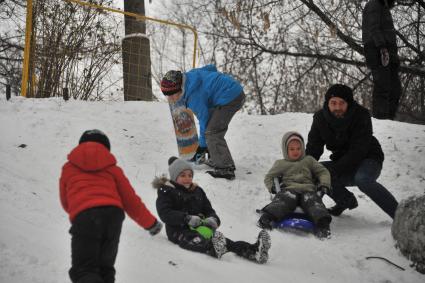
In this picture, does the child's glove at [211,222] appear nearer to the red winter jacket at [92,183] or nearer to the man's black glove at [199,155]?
the red winter jacket at [92,183]

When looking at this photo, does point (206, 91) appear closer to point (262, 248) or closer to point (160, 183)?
point (160, 183)

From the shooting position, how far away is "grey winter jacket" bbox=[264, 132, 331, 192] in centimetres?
471

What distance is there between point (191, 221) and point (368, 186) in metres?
1.84

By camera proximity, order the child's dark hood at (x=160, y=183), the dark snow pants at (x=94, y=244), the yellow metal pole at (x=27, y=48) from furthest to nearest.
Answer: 1. the yellow metal pole at (x=27, y=48)
2. the child's dark hood at (x=160, y=183)
3. the dark snow pants at (x=94, y=244)

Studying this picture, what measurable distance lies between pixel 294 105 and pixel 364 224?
9.30 meters

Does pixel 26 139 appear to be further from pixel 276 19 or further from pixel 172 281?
pixel 276 19

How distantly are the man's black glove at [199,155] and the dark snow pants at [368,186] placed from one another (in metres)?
1.72

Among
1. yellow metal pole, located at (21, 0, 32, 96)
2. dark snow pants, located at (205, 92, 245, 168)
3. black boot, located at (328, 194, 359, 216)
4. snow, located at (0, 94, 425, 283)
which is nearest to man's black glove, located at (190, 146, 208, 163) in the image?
snow, located at (0, 94, 425, 283)

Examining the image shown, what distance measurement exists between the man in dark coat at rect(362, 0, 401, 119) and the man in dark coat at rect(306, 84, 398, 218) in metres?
2.44

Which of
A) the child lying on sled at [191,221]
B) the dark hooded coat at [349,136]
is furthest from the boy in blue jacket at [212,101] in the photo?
the child lying on sled at [191,221]

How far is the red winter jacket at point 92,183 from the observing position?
102 inches

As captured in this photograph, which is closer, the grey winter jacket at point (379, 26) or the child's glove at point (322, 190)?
the child's glove at point (322, 190)

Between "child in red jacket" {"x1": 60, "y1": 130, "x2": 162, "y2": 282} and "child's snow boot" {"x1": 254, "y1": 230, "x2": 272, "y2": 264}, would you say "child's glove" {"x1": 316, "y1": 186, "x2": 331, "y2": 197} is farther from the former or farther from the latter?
"child in red jacket" {"x1": 60, "y1": 130, "x2": 162, "y2": 282}

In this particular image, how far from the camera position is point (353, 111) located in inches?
193
